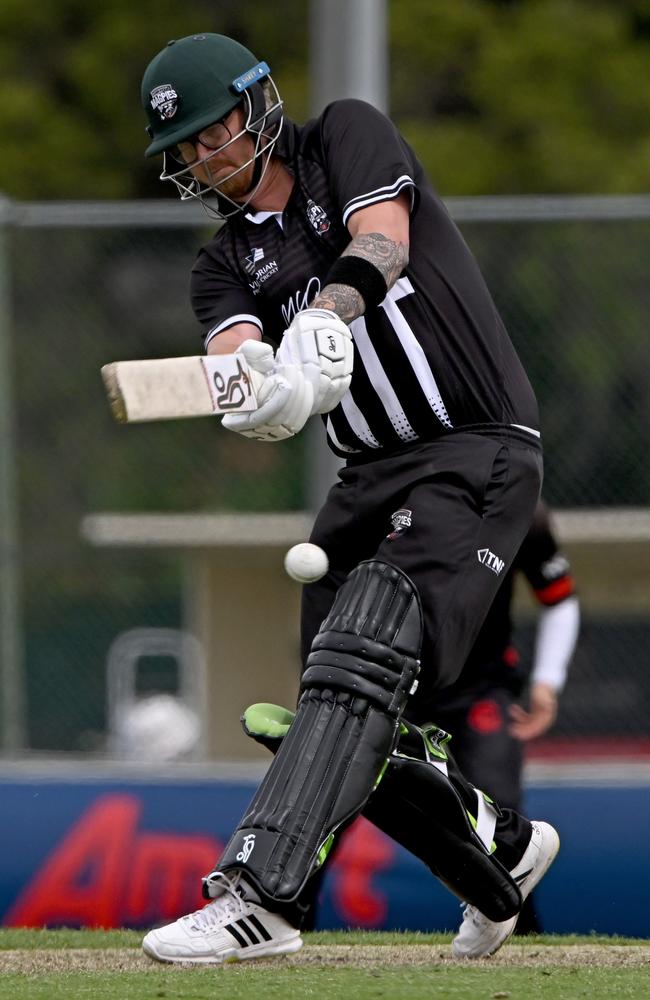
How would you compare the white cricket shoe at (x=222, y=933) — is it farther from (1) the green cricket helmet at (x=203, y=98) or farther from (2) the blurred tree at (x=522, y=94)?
(2) the blurred tree at (x=522, y=94)

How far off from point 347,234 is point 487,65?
41.5 feet

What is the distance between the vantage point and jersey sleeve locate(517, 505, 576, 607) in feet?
19.0

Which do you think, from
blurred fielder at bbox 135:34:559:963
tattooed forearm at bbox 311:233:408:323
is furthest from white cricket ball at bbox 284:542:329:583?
tattooed forearm at bbox 311:233:408:323

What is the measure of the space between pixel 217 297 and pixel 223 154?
402 millimetres

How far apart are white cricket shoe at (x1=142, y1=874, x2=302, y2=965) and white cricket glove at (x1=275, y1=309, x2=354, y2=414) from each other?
110 centimetres

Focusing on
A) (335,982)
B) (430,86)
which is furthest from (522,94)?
(335,982)

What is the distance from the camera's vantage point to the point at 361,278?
3938mm

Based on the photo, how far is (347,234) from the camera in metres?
4.27

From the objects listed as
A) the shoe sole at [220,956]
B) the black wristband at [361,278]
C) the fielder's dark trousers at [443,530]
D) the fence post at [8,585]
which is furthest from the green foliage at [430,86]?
the shoe sole at [220,956]

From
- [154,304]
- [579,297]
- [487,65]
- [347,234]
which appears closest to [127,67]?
[487,65]

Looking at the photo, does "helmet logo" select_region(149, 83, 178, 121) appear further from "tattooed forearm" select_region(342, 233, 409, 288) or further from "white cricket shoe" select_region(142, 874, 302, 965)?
"white cricket shoe" select_region(142, 874, 302, 965)

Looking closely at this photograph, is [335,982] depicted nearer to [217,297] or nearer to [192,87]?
[217,297]

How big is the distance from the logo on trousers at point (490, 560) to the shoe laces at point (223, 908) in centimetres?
92

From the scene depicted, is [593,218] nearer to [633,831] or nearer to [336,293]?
[633,831]
